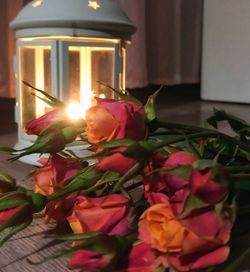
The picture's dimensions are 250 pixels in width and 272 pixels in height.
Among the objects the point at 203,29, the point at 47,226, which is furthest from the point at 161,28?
the point at 47,226

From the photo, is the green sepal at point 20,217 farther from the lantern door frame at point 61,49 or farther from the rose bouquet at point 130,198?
the lantern door frame at point 61,49

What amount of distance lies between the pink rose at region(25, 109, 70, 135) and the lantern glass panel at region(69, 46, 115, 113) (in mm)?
426

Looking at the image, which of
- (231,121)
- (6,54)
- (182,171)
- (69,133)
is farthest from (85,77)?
(6,54)

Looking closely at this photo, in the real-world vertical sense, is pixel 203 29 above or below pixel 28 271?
above

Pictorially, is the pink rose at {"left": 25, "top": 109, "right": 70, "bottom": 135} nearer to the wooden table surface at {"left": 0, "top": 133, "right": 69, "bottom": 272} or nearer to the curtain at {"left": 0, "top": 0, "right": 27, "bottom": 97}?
the wooden table surface at {"left": 0, "top": 133, "right": 69, "bottom": 272}

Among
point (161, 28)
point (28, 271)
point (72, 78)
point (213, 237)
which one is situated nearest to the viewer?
point (213, 237)

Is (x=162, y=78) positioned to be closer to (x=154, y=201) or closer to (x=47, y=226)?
(x=47, y=226)

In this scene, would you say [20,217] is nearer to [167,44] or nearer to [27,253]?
[27,253]

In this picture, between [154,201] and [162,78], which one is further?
[162,78]

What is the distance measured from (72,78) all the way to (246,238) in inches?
17.7

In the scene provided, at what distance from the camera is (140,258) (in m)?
0.29

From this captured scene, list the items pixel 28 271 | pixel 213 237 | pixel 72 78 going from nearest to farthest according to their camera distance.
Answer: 1. pixel 213 237
2. pixel 28 271
3. pixel 72 78

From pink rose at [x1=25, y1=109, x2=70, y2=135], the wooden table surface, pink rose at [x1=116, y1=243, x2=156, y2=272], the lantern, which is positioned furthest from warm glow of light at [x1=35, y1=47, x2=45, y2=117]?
pink rose at [x1=116, y1=243, x2=156, y2=272]

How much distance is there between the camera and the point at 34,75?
84 centimetres
